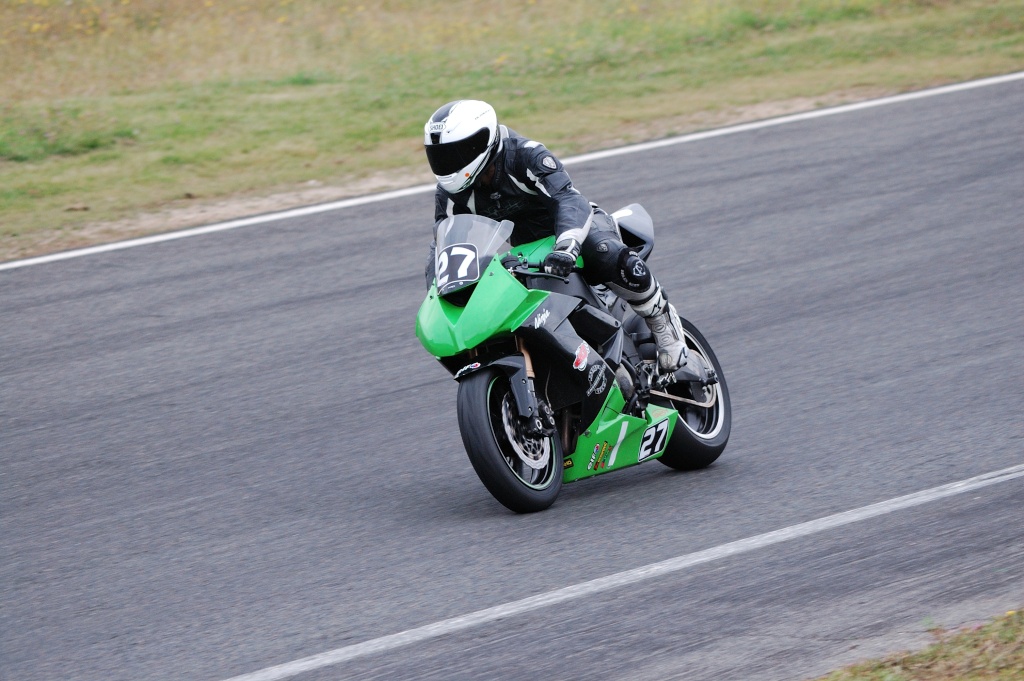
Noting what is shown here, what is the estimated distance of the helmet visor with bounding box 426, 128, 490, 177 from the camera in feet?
18.8

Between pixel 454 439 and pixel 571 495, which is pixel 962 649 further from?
pixel 454 439

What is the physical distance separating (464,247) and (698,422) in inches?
68.9

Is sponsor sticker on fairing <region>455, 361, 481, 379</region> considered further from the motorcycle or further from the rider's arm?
the rider's arm

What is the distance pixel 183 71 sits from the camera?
730 inches

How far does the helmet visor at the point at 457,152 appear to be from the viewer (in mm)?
5719

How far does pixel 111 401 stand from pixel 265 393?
0.92 m

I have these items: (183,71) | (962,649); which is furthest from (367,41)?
(962,649)

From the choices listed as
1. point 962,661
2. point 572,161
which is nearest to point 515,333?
point 962,661

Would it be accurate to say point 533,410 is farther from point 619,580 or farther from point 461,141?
point 461,141

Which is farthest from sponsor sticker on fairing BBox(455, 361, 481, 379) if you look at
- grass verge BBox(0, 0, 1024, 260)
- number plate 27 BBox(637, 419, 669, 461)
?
grass verge BBox(0, 0, 1024, 260)

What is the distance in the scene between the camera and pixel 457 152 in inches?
226

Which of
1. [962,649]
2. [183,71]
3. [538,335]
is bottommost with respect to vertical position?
[183,71]

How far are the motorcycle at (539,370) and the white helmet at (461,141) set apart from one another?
0.20 meters

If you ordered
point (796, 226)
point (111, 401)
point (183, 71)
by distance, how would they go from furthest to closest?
1. point (183, 71)
2. point (796, 226)
3. point (111, 401)
